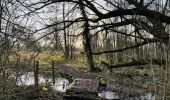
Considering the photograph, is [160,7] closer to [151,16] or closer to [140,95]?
[151,16]

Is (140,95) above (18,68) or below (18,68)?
below

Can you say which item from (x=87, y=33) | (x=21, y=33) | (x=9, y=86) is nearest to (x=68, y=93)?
(x=9, y=86)

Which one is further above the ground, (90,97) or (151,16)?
(151,16)

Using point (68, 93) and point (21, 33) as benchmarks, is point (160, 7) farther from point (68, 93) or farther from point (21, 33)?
point (21, 33)

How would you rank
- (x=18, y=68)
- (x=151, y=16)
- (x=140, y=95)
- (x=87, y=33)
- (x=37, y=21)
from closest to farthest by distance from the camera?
(x=18, y=68)
(x=37, y=21)
(x=151, y=16)
(x=140, y=95)
(x=87, y=33)

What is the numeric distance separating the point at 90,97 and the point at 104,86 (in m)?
6.31

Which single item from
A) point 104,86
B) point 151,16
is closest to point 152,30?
point 151,16

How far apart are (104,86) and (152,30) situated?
652cm

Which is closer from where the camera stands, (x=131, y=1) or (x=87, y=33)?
(x=131, y=1)

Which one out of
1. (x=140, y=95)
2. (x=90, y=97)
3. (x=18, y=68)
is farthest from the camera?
(x=140, y=95)

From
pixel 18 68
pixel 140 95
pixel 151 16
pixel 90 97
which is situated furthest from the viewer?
pixel 140 95

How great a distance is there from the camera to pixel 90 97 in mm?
12039

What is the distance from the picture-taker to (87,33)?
17.6 metres

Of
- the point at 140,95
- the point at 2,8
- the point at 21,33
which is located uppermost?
the point at 2,8
